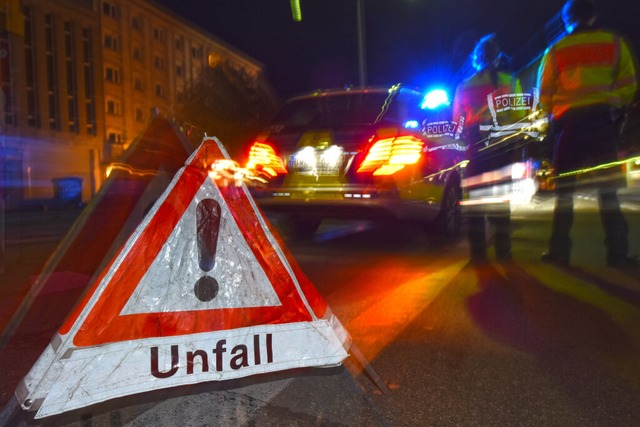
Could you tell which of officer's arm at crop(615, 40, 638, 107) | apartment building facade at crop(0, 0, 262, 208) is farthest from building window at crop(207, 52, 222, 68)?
officer's arm at crop(615, 40, 638, 107)

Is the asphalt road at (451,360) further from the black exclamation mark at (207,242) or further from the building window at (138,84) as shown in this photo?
the building window at (138,84)

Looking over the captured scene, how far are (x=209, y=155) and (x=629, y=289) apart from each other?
12.1 feet

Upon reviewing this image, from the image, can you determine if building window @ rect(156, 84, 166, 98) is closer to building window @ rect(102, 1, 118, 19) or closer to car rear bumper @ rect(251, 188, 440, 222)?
building window @ rect(102, 1, 118, 19)

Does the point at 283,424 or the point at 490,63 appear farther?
the point at 490,63

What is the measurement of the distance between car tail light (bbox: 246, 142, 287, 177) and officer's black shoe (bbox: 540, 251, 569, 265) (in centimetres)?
290

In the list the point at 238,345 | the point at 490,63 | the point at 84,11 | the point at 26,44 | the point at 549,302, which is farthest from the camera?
the point at 84,11

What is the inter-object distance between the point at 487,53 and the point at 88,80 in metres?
44.4

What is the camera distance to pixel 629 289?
14.9 ft

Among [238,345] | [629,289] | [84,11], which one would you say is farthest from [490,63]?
[84,11]

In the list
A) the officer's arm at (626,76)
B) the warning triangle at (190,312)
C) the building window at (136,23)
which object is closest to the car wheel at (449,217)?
the officer's arm at (626,76)

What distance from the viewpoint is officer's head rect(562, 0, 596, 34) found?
516cm

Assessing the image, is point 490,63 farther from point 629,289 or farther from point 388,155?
point 629,289

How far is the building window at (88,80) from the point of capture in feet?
144

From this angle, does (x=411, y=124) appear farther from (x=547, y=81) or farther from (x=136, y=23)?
(x=136, y=23)
